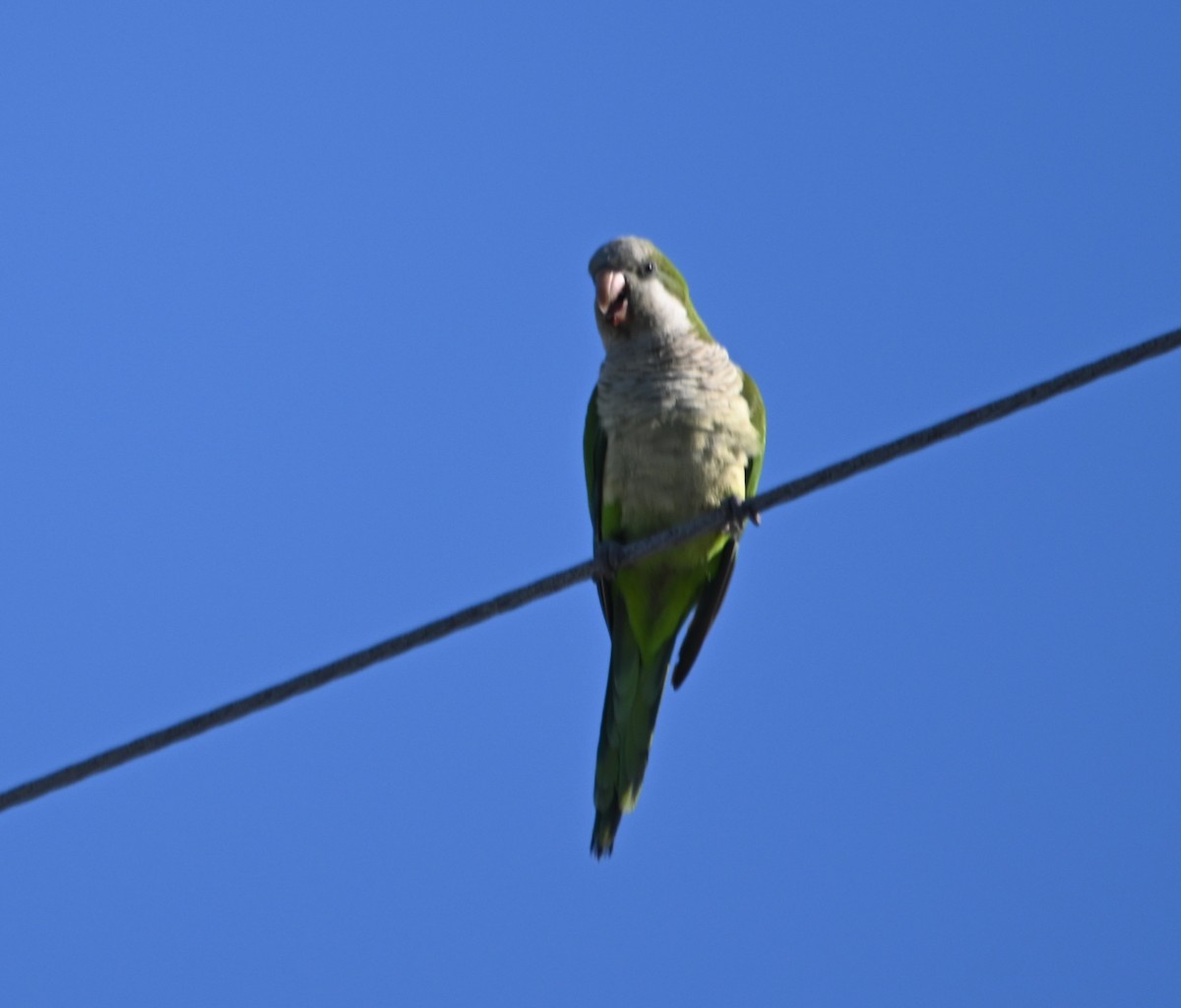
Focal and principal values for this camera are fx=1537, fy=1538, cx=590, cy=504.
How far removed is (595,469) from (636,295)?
77cm

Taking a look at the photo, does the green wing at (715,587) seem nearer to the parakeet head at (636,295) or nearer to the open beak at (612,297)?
the parakeet head at (636,295)

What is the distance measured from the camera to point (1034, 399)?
3.78 m

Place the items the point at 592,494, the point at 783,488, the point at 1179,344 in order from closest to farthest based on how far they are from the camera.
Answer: the point at 1179,344 → the point at 783,488 → the point at 592,494

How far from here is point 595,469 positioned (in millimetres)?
6453

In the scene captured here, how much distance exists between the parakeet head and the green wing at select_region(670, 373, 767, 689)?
38 cm

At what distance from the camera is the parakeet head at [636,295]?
651 centimetres

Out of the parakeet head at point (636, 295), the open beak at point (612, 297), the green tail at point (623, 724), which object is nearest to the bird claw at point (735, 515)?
the green tail at point (623, 724)

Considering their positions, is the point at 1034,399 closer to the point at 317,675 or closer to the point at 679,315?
the point at 317,675

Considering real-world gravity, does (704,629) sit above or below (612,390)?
below

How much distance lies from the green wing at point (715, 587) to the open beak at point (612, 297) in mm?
592

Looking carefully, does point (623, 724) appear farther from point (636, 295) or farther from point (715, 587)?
point (636, 295)

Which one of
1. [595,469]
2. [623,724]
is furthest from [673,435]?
[623,724]

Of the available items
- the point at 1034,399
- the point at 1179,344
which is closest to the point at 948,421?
the point at 1034,399

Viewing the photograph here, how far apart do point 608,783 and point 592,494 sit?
1.22m
